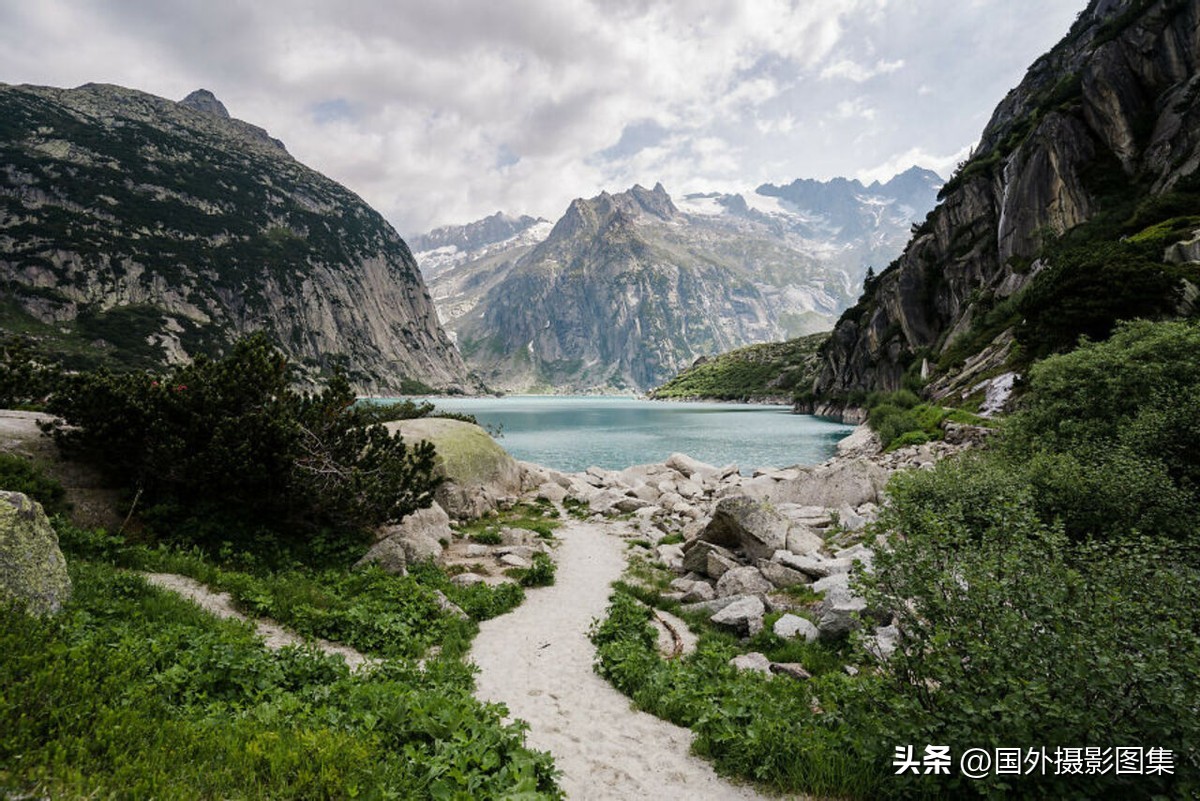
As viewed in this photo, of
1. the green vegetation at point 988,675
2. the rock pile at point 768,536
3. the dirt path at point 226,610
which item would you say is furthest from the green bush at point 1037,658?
the dirt path at point 226,610

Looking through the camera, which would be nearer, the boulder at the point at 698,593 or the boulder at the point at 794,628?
the boulder at the point at 794,628

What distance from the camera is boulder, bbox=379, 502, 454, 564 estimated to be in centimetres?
1630

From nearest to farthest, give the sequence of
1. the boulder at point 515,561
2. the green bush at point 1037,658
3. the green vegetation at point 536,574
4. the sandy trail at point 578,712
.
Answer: the green bush at point 1037,658 → the sandy trail at point 578,712 → the green vegetation at point 536,574 → the boulder at point 515,561

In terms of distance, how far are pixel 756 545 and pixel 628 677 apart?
945 cm

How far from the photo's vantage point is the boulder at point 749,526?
1747cm

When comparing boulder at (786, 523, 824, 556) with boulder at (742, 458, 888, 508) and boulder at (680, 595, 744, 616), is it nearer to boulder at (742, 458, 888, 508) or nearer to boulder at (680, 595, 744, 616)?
boulder at (680, 595, 744, 616)

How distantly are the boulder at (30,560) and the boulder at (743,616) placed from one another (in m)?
12.8

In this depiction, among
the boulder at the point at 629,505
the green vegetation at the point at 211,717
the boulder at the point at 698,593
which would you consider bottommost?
the boulder at the point at 629,505

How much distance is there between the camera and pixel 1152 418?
42.2 ft

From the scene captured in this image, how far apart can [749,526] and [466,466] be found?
51.3ft

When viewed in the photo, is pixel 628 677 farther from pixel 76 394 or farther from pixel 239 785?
pixel 76 394

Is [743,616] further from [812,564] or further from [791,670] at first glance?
[812,564]

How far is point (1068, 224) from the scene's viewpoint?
5869 cm

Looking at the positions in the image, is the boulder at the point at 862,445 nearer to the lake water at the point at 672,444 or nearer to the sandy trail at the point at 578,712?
the lake water at the point at 672,444
